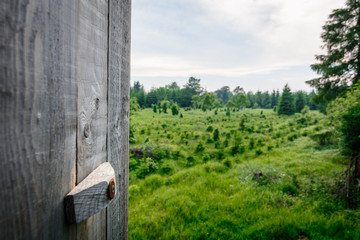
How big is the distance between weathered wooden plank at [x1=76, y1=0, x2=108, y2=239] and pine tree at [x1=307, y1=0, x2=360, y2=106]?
13516 mm

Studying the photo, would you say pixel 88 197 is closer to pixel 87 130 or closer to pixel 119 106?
pixel 87 130

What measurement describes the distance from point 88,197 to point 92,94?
0.45 metres

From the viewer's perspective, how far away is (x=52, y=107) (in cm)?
62

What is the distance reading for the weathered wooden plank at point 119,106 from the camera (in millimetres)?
1095

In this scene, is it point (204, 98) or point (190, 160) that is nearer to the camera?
point (190, 160)

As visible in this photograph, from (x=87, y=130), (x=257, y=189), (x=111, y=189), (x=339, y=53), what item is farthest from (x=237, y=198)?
(x=339, y=53)

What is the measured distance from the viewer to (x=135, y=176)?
23.0 ft

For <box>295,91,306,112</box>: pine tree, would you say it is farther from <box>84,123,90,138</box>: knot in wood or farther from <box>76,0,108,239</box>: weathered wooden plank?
<box>84,123,90,138</box>: knot in wood

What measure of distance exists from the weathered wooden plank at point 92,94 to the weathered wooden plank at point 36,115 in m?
0.06

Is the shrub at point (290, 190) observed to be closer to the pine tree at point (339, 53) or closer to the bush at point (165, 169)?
the bush at point (165, 169)

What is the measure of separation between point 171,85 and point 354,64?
8150cm

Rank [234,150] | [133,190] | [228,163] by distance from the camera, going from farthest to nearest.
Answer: [234,150]
[228,163]
[133,190]

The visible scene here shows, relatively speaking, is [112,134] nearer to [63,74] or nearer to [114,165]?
[114,165]

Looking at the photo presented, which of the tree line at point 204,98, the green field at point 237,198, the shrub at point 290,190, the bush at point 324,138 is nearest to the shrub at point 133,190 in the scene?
the green field at point 237,198
